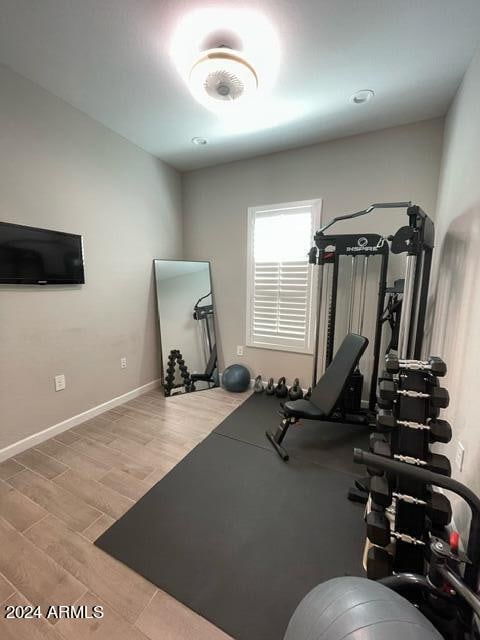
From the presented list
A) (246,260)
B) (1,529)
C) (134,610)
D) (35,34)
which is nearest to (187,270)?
(246,260)

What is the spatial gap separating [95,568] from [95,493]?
52 cm

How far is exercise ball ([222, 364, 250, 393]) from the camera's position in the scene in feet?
11.0

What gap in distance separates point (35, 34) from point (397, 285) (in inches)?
121

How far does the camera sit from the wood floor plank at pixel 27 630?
104 cm

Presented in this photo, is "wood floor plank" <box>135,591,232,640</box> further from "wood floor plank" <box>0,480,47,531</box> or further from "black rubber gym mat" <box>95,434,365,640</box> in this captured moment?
"wood floor plank" <box>0,480,47,531</box>

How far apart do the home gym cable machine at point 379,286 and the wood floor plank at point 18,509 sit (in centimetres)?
231

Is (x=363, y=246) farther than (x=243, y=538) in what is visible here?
Yes

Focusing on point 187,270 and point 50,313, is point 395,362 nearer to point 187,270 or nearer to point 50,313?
point 50,313

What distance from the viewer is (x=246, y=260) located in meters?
3.35

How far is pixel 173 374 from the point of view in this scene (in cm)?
335

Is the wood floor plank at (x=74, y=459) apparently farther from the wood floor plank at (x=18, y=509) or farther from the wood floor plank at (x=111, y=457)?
the wood floor plank at (x=18, y=509)

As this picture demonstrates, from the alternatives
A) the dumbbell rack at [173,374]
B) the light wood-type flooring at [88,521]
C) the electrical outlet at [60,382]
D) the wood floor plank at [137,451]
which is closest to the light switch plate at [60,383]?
the electrical outlet at [60,382]

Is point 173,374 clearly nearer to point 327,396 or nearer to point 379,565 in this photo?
point 327,396

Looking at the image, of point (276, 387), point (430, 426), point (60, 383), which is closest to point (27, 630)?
point (60, 383)
